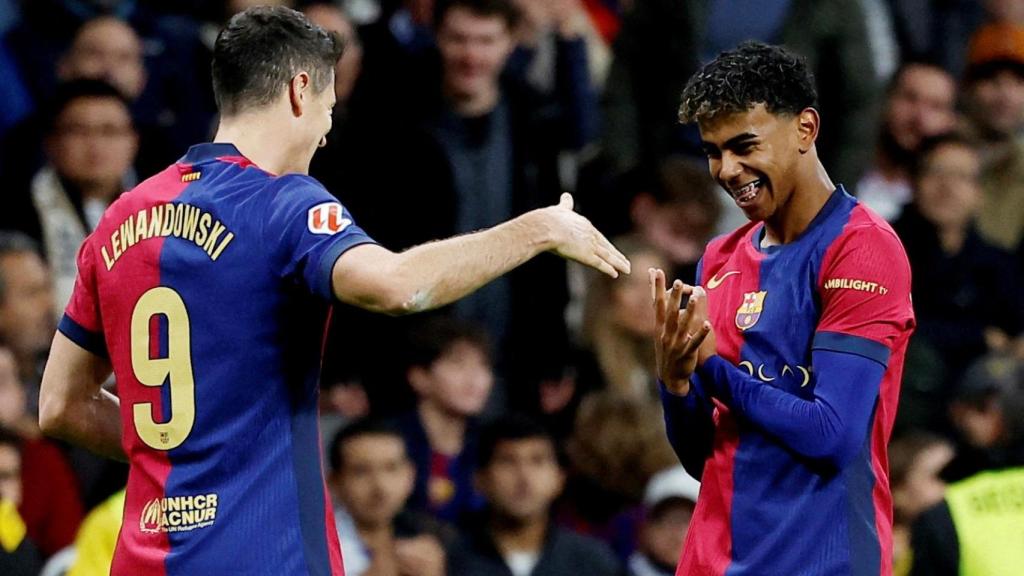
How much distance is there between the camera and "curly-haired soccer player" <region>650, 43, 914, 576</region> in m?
4.32

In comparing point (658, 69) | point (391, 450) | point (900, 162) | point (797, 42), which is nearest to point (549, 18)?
point (658, 69)

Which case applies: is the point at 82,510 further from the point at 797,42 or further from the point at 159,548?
the point at 797,42

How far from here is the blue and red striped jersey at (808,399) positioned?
4.33 m

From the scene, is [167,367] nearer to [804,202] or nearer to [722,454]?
[722,454]

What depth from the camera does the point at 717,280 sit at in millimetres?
4738

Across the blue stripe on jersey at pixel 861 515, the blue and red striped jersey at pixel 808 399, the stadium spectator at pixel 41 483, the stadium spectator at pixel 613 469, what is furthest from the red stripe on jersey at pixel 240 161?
the stadium spectator at pixel 613 469

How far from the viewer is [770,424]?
4363mm

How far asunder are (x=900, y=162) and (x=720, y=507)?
19.3 feet

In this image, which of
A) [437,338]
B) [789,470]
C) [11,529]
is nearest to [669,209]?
[437,338]

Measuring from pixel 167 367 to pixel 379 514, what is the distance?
3.25m

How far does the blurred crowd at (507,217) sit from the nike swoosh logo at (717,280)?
2766 millimetres

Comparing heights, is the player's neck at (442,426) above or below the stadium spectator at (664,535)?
above

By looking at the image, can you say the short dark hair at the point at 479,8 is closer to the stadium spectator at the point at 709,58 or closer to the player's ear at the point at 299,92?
the stadium spectator at the point at 709,58

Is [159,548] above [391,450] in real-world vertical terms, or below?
above
